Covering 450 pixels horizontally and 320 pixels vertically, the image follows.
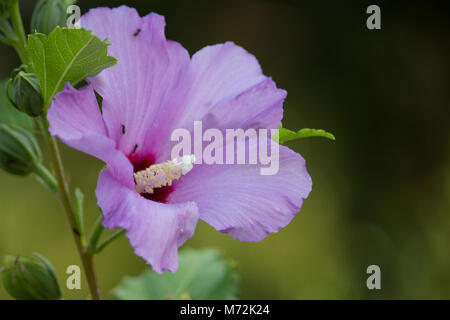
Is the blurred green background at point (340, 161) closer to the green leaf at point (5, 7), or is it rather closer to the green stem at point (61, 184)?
the green stem at point (61, 184)

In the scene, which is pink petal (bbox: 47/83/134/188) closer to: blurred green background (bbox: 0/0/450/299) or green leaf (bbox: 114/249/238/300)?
green leaf (bbox: 114/249/238/300)

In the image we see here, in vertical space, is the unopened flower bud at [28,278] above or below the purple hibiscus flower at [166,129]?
below

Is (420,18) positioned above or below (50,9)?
above

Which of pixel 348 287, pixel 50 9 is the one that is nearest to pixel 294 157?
pixel 50 9

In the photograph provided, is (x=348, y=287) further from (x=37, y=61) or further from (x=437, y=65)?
(x=37, y=61)

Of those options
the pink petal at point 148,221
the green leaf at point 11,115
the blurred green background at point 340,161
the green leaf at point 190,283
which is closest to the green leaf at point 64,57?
the pink petal at point 148,221

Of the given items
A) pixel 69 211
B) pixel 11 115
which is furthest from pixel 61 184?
pixel 11 115

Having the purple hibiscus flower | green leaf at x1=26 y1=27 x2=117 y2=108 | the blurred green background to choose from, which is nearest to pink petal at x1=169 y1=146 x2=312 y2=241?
the purple hibiscus flower
